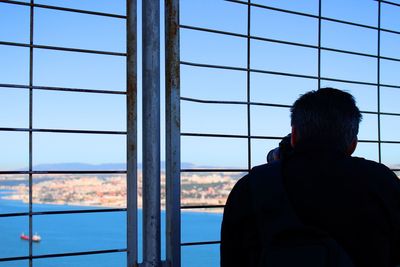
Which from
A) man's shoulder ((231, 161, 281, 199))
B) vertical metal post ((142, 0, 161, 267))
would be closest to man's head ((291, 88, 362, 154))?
man's shoulder ((231, 161, 281, 199))

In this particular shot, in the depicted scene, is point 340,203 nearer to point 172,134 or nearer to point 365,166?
point 365,166

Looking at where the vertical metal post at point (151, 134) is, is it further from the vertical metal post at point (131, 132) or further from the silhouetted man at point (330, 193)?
the silhouetted man at point (330, 193)

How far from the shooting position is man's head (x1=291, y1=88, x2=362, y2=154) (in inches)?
53.4

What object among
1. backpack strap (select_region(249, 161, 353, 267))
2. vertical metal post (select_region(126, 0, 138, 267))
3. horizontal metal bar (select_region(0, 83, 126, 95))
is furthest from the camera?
vertical metal post (select_region(126, 0, 138, 267))

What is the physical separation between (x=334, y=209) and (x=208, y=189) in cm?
122

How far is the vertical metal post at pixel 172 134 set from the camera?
2.12 metres

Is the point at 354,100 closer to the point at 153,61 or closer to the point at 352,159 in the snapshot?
the point at 352,159

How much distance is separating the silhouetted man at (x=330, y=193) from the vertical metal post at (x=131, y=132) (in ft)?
2.38

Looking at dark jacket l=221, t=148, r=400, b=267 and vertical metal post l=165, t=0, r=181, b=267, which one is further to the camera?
vertical metal post l=165, t=0, r=181, b=267

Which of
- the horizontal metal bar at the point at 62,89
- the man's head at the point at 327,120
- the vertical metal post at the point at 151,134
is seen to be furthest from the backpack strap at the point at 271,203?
the horizontal metal bar at the point at 62,89

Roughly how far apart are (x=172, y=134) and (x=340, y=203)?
1.00 meters

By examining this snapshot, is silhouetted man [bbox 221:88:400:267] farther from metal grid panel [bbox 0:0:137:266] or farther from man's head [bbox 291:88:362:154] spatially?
metal grid panel [bbox 0:0:137:266]

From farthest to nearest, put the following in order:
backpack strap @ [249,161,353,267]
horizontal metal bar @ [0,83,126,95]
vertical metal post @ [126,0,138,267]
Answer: vertical metal post @ [126,0,138,267] < horizontal metal bar @ [0,83,126,95] < backpack strap @ [249,161,353,267]

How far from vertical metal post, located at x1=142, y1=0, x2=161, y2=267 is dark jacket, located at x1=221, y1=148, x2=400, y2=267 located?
0.72 meters
